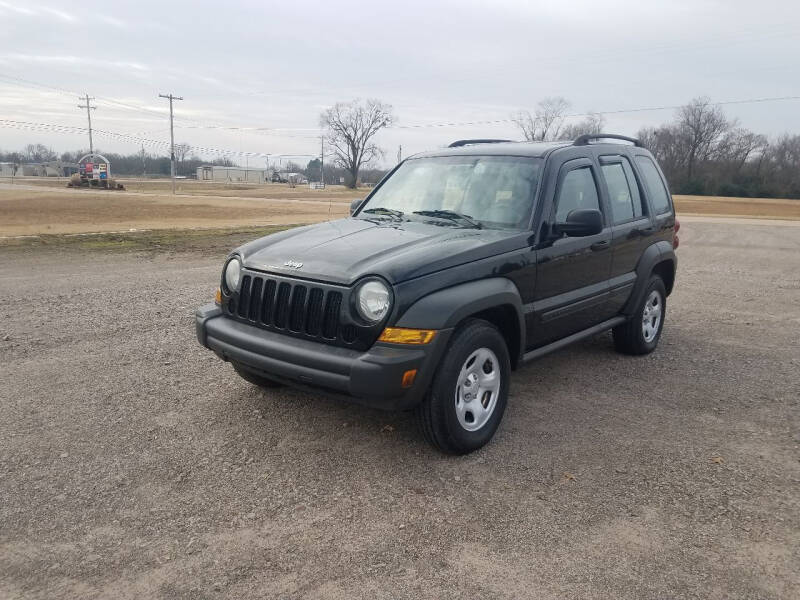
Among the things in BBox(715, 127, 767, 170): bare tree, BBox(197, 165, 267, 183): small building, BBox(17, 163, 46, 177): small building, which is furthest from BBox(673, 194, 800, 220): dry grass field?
BBox(17, 163, 46, 177): small building

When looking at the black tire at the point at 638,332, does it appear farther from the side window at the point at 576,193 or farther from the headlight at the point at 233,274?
the headlight at the point at 233,274

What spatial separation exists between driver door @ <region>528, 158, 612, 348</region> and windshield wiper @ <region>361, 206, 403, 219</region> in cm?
114

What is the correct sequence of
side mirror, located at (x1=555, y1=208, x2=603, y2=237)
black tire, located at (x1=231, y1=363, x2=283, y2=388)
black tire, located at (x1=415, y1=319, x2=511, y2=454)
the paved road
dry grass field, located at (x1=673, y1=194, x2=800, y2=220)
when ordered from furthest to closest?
1. dry grass field, located at (x1=673, y1=194, x2=800, y2=220)
2. black tire, located at (x1=231, y1=363, x2=283, y2=388)
3. side mirror, located at (x1=555, y1=208, x2=603, y2=237)
4. black tire, located at (x1=415, y1=319, x2=511, y2=454)
5. the paved road

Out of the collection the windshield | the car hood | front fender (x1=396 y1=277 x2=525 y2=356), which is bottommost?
front fender (x1=396 y1=277 x2=525 y2=356)

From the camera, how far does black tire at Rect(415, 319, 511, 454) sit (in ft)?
12.2

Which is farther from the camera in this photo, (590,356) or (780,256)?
(780,256)

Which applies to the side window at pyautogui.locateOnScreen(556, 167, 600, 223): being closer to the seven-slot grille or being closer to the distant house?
the seven-slot grille

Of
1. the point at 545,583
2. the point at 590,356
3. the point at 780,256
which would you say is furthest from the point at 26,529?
the point at 780,256

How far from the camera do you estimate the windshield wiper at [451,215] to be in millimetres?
4574

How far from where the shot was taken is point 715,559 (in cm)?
299

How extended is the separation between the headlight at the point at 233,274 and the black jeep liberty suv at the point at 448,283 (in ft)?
0.04

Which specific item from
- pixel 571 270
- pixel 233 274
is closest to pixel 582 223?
pixel 571 270

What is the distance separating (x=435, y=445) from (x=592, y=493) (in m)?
0.92

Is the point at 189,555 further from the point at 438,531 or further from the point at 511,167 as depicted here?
the point at 511,167
